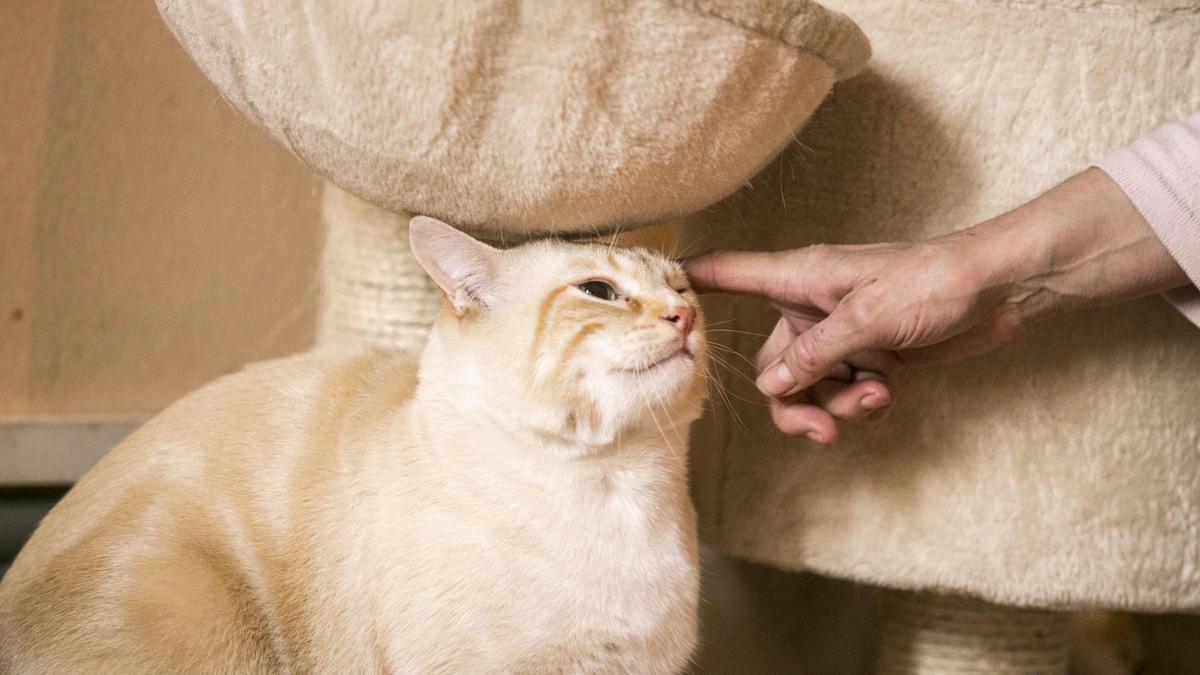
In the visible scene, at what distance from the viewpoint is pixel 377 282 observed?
1.40 m

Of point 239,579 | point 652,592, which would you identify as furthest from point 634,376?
point 239,579

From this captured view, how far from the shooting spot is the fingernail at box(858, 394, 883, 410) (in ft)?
3.72

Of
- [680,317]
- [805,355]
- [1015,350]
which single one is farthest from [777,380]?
[1015,350]

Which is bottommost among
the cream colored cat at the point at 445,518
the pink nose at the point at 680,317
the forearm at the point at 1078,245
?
the cream colored cat at the point at 445,518

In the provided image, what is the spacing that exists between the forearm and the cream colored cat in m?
0.34

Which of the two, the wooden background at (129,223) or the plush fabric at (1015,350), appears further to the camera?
the wooden background at (129,223)

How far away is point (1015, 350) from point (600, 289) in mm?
548

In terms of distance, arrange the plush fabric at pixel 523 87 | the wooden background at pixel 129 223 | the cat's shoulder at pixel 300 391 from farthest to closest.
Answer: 1. the wooden background at pixel 129 223
2. the cat's shoulder at pixel 300 391
3. the plush fabric at pixel 523 87

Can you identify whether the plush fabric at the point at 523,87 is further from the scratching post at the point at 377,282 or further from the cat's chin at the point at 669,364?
the scratching post at the point at 377,282

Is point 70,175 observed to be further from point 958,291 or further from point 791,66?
point 958,291

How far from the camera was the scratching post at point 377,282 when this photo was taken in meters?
1.37

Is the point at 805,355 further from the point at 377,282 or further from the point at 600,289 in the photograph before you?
the point at 377,282

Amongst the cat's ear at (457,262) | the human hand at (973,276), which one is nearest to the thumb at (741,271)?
the human hand at (973,276)

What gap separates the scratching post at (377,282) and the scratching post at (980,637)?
2.79 feet
